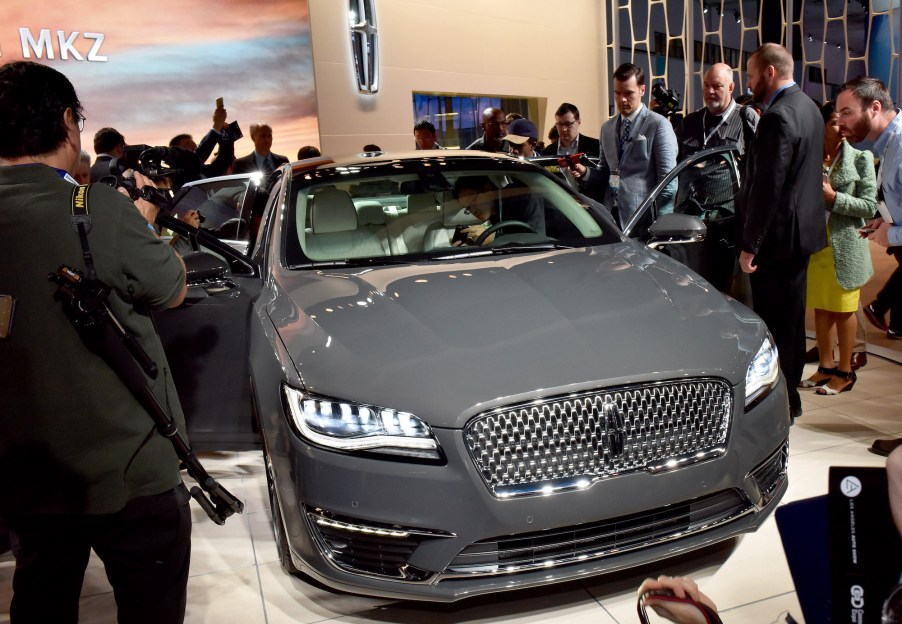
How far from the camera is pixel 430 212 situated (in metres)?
3.27

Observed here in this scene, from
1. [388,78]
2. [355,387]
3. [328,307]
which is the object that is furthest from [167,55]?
[355,387]

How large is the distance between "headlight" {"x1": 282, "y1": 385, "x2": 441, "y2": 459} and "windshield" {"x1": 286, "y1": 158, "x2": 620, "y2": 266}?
974 millimetres

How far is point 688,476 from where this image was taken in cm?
209

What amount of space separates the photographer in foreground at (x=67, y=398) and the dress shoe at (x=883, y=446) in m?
2.91

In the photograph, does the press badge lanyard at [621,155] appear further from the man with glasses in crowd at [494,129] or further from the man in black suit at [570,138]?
the man with glasses in crowd at [494,129]

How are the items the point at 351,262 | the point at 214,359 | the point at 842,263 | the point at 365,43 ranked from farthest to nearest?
the point at 365,43, the point at 842,263, the point at 214,359, the point at 351,262

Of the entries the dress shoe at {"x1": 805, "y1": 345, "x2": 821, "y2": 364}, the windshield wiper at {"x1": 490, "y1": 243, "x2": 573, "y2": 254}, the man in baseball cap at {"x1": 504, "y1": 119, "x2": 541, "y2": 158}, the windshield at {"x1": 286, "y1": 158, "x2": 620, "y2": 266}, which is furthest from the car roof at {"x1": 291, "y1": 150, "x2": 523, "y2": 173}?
the man in baseball cap at {"x1": 504, "y1": 119, "x2": 541, "y2": 158}

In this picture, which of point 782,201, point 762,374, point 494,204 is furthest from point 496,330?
point 782,201

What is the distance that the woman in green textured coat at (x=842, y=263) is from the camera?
3971mm

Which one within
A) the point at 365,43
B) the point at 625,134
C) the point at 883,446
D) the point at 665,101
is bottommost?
the point at 883,446

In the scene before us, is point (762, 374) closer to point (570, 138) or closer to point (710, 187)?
point (710, 187)

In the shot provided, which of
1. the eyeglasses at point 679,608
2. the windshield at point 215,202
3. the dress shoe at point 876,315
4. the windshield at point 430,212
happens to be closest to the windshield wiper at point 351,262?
the windshield at point 430,212

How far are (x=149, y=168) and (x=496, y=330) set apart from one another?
116cm

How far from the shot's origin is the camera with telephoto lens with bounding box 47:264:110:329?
145 cm
